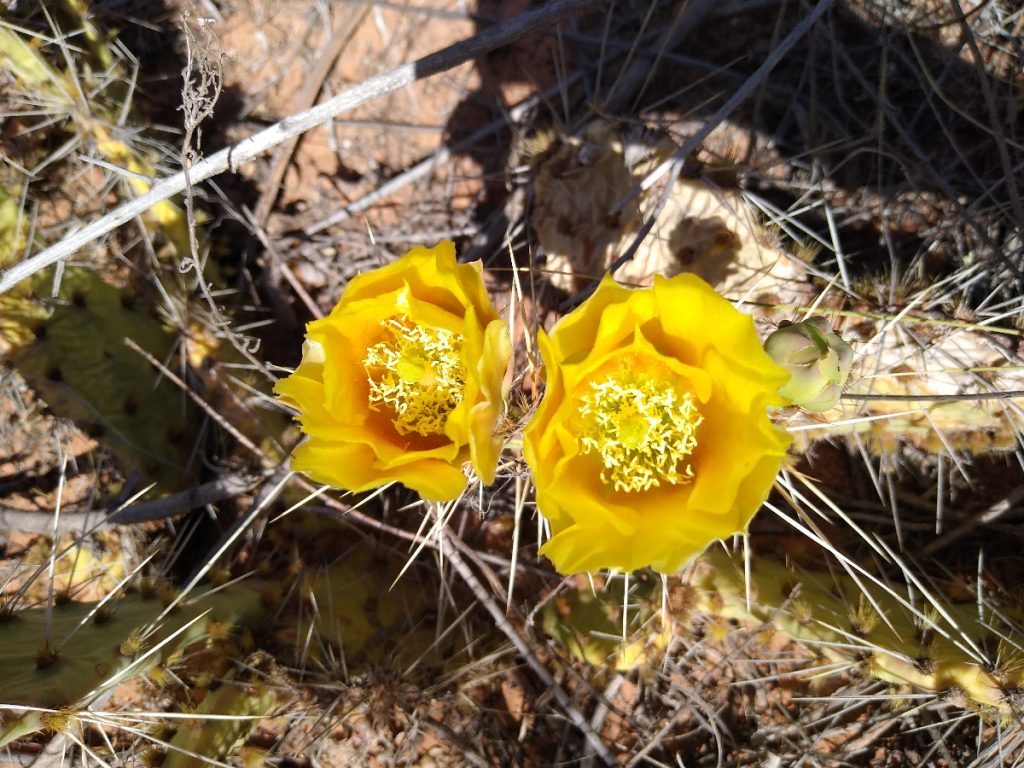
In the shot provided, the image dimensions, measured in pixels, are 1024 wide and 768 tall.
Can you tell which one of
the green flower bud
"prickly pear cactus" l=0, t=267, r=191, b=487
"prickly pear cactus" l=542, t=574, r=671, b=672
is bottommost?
"prickly pear cactus" l=542, t=574, r=671, b=672

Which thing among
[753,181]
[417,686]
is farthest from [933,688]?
[753,181]

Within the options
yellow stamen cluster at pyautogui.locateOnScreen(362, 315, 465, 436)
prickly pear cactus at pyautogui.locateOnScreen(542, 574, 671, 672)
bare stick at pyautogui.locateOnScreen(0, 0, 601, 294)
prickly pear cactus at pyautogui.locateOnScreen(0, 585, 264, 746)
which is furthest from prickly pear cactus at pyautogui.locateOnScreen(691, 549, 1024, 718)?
bare stick at pyautogui.locateOnScreen(0, 0, 601, 294)

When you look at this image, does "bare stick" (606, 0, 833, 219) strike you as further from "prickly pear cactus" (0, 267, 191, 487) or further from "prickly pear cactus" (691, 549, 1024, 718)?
"prickly pear cactus" (0, 267, 191, 487)

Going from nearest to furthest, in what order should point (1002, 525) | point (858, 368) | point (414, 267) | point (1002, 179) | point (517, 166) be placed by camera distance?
point (414, 267), point (858, 368), point (1002, 525), point (1002, 179), point (517, 166)

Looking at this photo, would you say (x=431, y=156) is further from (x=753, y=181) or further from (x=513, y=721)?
(x=513, y=721)

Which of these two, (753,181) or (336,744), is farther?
(753,181)

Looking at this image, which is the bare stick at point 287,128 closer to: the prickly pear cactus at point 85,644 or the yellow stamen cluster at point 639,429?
the prickly pear cactus at point 85,644
